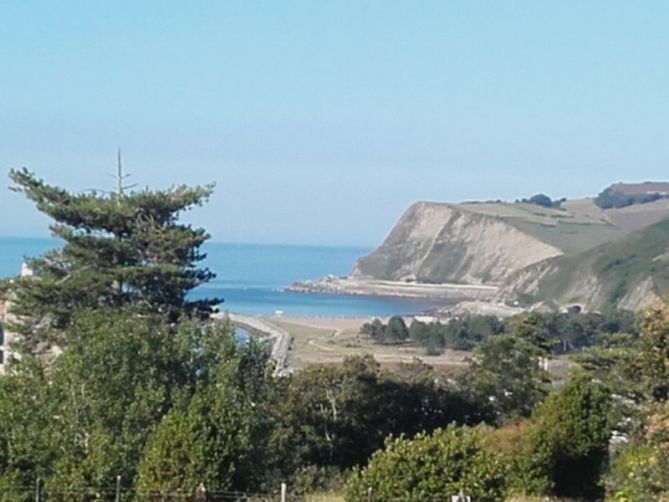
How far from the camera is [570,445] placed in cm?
1733

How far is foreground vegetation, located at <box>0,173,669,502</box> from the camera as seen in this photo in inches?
495

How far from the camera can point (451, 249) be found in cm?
14300

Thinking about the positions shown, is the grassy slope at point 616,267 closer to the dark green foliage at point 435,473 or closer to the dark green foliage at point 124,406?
the dark green foliage at point 124,406

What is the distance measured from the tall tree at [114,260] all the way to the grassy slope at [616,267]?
62.9 meters

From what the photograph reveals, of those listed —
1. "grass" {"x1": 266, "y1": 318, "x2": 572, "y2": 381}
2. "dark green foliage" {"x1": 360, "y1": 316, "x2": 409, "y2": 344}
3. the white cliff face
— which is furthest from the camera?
the white cliff face

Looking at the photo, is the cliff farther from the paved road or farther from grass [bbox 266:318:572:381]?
the paved road

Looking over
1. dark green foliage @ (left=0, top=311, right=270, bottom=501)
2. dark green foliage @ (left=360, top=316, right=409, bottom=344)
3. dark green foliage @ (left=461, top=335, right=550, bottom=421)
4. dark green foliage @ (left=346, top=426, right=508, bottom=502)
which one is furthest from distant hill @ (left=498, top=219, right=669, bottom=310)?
dark green foliage @ (left=346, top=426, right=508, bottom=502)

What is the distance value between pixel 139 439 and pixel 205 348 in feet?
9.06

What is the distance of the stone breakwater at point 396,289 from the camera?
126m

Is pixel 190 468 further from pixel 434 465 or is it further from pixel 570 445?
pixel 570 445

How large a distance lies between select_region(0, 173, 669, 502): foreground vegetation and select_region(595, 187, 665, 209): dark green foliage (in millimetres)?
139209

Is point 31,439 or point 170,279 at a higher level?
point 170,279

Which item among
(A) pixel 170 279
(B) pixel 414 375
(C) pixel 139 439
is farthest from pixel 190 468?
(B) pixel 414 375

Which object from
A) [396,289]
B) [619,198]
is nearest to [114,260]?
[396,289]
